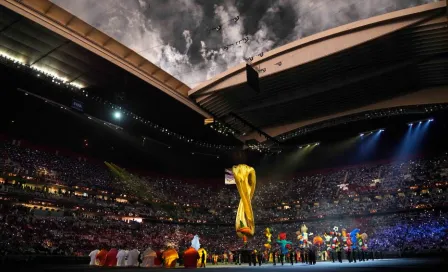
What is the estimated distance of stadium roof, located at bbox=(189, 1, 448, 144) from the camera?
928 inches

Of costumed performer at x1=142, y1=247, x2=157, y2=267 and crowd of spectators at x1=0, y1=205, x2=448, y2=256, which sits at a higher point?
crowd of spectators at x1=0, y1=205, x2=448, y2=256

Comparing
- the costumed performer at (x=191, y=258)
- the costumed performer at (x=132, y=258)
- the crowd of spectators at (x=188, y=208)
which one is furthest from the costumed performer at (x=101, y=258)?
the crowd of spectators at (x=188, y=208)

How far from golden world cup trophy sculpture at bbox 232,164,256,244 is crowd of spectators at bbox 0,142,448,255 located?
16.1 m

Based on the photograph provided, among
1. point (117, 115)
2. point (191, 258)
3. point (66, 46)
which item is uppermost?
point (66, 46)

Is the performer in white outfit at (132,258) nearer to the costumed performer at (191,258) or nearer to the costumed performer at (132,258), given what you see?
the costumed performer at (132,258)

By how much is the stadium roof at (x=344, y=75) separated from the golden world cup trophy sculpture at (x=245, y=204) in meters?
9.48

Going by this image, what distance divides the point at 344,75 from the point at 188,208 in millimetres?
30592

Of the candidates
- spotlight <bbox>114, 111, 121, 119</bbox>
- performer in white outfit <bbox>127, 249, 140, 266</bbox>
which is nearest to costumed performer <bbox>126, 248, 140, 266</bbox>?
performer in white outfit <bbox>127, 249, 140, 266</bbox>

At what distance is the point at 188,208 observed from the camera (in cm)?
4997

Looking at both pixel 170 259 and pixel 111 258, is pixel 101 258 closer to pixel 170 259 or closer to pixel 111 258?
pixel 111 258

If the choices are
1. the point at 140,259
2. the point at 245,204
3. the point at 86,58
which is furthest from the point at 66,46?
the point at 245,204

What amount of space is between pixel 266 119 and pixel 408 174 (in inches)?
750

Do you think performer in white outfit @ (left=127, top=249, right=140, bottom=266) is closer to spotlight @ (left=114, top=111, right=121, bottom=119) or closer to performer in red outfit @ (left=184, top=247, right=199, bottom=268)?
performer in red outfit @ (left=184, top=247, right=199, bottom=268)

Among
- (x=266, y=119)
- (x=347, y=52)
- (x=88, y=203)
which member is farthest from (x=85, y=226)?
(x=347, y=52)
